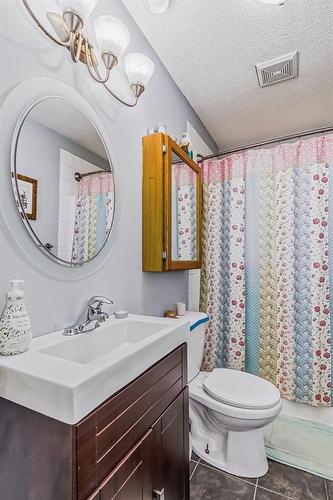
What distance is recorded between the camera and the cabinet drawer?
0.56 metres

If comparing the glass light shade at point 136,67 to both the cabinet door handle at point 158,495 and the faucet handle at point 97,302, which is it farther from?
the cabinet door handle at point 158,495

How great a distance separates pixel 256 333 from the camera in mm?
1954

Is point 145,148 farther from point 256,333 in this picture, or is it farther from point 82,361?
point 256,333

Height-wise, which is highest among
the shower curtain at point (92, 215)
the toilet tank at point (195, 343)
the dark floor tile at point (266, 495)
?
the shower curtain at point (92, 215)

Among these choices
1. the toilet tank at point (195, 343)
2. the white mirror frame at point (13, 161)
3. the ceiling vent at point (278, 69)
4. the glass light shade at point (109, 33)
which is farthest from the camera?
the ceiling vent at point (278, 69)

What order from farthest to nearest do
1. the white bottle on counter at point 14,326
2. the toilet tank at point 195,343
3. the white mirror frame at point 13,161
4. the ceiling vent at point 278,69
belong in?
the ceiling vent at point 278,69 → the toilet tank at point 195,343 → the white mirror frame at point 13,161 → the white bottle on counter at point 14,326

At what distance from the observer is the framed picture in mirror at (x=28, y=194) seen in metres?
0.82

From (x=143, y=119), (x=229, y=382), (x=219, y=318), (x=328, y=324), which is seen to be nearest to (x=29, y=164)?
(x=143, y=119)

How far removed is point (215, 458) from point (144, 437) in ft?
3.38

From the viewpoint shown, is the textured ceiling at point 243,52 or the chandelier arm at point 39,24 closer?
the chandelier arm at point 39,24

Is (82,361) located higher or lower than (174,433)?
higher

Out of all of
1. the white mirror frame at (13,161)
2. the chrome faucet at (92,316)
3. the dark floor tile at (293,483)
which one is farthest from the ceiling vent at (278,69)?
the dark floor tile at (293,483)

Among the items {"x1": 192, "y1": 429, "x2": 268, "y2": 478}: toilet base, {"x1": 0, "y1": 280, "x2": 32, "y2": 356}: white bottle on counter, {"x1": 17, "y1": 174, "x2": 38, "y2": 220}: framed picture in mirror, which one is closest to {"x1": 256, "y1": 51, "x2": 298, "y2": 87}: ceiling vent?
{"x1": 17, "y1": 174, "x2": 38, "y2": 220}: framed picture in mirror

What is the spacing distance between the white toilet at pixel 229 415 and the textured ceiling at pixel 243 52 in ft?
5.44
